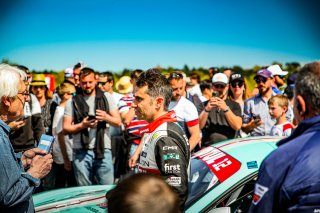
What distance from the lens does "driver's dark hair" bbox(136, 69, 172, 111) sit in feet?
9.63

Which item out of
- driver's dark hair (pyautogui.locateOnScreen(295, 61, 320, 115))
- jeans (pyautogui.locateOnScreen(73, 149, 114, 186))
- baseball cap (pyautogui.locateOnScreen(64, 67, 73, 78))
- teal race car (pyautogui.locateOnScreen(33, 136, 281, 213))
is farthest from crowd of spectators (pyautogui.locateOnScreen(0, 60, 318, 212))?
driver's dark hair (pyautogui.locateOnScreen(295, 61, 320, 115))

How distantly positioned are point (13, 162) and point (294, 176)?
1.52 meters

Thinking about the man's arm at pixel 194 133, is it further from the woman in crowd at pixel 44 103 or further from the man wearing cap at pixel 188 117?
the woman in crowd at pixel 44 103

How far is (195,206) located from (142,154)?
23.4 inches

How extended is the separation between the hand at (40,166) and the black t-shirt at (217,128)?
11.2ft

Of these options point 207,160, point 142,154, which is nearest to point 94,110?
point 207,160

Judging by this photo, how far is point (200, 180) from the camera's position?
3.33 meters

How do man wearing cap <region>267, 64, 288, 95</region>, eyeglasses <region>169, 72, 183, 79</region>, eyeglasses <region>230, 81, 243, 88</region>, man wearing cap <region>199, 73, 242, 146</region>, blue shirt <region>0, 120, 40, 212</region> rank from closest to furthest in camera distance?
blue shirt <region>0, 120, 40, 212</region> → man wearing cap <region>199, 73, 242, 146</region> → eyeglasses <region>169, 72, 183, 79</region> → eyeglasses <region>230, 81, 243, 88</region> → man wearing cap <region>267, 64, 288, 95</region>

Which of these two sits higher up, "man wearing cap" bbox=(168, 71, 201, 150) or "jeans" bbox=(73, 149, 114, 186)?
"man wearing cap" bbox=(168, 71, 201, 150)

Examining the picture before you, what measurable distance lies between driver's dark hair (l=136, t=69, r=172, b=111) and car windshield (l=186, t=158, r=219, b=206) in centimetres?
70

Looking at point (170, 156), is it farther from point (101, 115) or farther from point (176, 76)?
point (176, 76)

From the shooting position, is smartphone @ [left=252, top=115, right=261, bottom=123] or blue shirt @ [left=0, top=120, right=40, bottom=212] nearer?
blue shirt @ [left=0, top=120, right=40, bottom=212]

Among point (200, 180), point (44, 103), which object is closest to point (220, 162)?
point (200, 180)

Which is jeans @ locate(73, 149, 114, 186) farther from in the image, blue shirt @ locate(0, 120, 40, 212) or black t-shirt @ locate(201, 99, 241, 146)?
blue shirt @ locate(0, 120, 40, 212)
